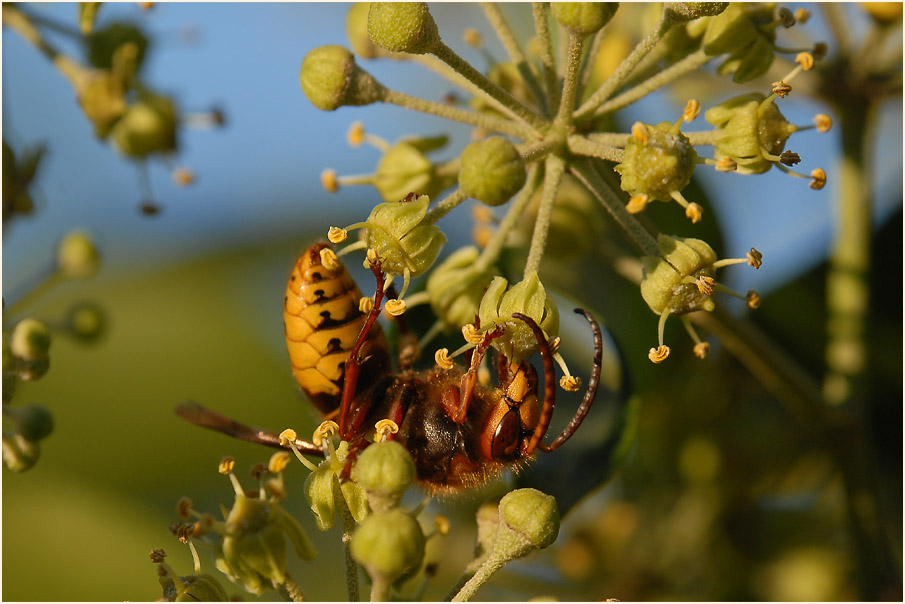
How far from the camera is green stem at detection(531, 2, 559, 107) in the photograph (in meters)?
1.85

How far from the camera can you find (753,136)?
1806mm

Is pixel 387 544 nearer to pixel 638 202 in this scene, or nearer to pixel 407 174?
pixel 638 202

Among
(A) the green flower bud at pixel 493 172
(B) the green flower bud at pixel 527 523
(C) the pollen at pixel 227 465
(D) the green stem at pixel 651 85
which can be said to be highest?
(A) the green flower bud at pixel 493 172

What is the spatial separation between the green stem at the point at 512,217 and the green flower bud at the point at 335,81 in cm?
34

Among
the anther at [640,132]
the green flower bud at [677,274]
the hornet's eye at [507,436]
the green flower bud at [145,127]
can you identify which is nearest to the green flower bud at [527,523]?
the hornet's eye at [507,436]

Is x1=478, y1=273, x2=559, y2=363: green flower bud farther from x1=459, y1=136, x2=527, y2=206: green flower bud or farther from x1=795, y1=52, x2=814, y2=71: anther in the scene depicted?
x1=795, y1=52, x2=814, y2=71: anther

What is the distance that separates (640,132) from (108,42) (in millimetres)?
1540

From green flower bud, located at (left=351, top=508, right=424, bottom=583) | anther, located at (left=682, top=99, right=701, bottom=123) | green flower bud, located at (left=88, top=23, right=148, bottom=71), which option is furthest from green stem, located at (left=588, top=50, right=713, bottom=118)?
green flower bud, located at (left=88, top=23, right=148, bottom=71)

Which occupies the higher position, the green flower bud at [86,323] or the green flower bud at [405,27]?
the green flower bud at [405,27]

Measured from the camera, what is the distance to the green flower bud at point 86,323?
Result: 97.8 inches

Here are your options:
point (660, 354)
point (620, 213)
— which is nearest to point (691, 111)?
point (620, 213)

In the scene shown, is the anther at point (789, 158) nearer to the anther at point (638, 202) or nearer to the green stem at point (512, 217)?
the anther at point (638, 202)

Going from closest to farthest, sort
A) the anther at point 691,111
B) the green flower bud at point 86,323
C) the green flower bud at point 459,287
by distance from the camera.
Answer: the anther at point 691,111
the green flower bud at point 459,287
the green flower bud at point 86,323

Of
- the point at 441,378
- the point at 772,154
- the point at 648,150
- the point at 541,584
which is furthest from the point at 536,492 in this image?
the point at 541,584
